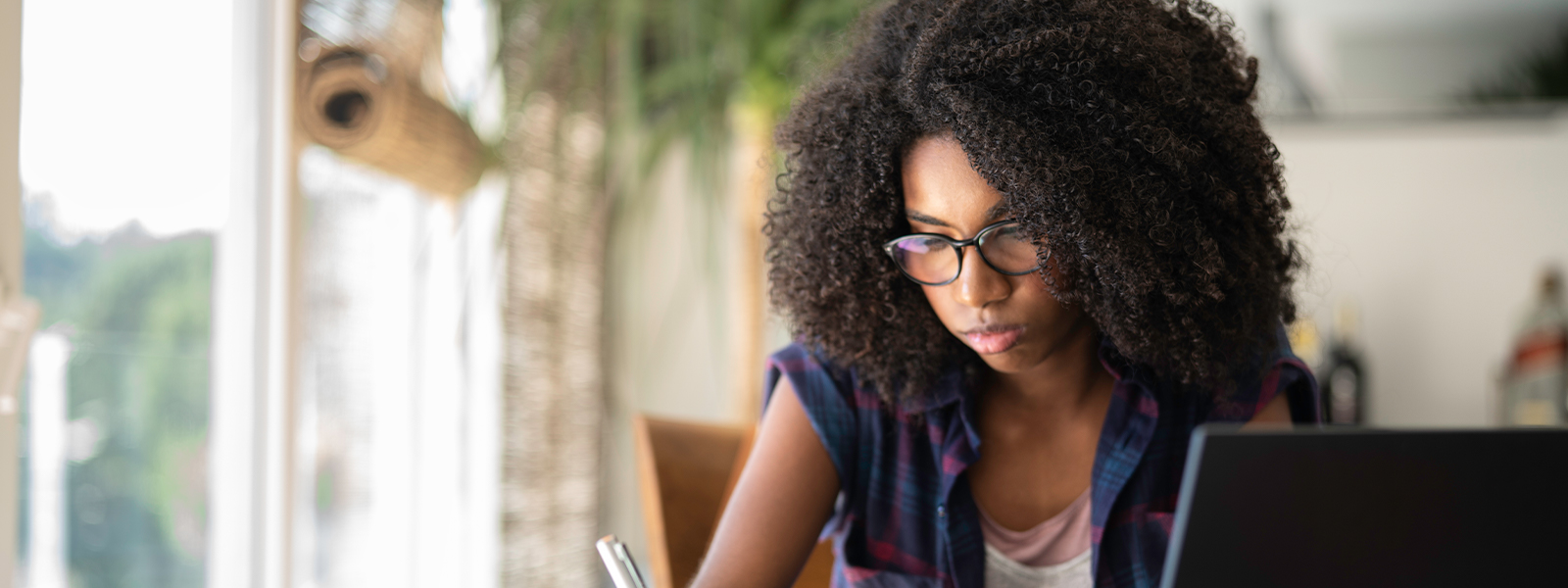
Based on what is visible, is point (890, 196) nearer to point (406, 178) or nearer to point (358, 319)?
point (406, 178)

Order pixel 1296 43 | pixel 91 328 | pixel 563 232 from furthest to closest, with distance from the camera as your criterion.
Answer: pixel 1296 43 < pixel 563 232 < pixel 91 328

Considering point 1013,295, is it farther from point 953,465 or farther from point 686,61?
point 686,61

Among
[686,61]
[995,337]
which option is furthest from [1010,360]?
Result: [686,61]

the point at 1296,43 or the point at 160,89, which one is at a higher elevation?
the point at 1296,43

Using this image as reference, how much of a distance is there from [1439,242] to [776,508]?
221cm

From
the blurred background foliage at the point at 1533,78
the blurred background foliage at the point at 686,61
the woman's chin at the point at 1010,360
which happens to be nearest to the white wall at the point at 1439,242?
the blurred background foliage at the point at 1533,78

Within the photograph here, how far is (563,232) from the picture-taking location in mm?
1934

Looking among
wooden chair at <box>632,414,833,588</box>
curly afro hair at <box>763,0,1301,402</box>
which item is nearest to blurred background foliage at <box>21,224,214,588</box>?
wooden chair at <box>632,414,833,588</box>

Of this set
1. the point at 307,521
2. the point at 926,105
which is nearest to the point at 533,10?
the point at 307,521

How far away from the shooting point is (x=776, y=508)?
0.93 meters

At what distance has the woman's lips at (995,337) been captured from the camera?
0.80 metres

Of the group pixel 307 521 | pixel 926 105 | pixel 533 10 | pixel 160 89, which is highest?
pixel 533 10

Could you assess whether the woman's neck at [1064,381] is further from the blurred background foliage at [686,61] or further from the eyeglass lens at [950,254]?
the blurred background foliage at [686,61]

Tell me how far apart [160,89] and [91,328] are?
0.91 ft
